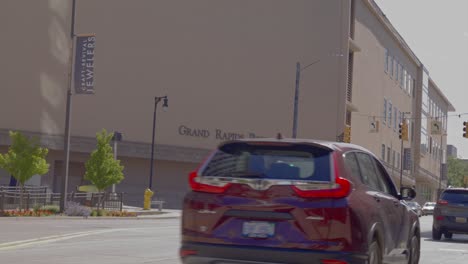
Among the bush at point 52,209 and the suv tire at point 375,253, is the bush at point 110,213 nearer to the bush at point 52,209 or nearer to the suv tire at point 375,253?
the bush at point 52,209

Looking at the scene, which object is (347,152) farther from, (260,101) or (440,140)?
(440,140)

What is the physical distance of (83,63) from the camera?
41.0 m

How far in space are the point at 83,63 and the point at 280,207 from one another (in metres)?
33.3

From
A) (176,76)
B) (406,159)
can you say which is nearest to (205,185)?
(176,76)

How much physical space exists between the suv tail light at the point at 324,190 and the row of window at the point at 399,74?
262 ft

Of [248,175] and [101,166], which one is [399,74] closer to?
[101,166]

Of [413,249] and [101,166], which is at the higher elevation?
[101,166]

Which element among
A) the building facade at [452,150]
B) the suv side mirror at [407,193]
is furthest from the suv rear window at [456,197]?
the building facade at [452,150]

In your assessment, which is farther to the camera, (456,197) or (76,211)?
(76,211)

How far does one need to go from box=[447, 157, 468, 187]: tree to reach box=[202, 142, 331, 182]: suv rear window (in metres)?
151

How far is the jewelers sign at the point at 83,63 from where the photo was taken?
37969 mm

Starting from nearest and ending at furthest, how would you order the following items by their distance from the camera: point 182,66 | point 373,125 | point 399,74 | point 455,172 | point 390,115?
point 182,66 < point 373,125 < point 390,115 < point 399,74 < point 455,172

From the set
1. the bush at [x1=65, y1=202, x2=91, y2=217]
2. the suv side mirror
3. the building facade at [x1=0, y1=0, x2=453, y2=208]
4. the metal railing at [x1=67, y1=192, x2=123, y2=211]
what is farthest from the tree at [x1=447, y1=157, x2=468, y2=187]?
the suv side mirror

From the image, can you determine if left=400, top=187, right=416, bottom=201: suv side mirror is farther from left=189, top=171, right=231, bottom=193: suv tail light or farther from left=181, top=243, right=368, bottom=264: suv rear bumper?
left=189, top=171, right=231, bottom=193: suv tail light
